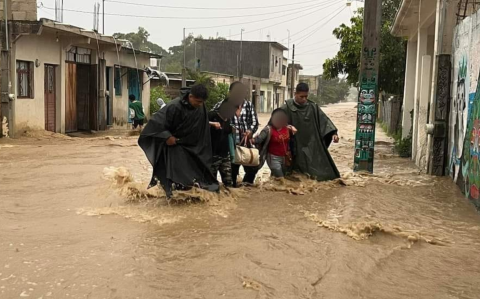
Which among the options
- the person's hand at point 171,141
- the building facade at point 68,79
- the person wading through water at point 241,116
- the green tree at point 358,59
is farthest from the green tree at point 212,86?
the person's hand at point 171,141

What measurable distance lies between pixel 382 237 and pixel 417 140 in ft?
22.9

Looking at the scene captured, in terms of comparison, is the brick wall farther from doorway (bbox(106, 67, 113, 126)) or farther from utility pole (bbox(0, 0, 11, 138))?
doorway (bbox(106, 67, 113, 126))

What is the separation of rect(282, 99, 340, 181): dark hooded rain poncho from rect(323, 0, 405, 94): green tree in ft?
40.2

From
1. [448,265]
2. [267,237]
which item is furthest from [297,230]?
[448,265]

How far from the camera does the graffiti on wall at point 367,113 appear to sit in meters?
10.3

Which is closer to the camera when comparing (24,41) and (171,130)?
(171,130)

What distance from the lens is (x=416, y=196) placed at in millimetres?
8664

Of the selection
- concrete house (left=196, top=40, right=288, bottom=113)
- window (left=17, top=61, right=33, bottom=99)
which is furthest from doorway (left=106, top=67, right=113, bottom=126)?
concrete house (left=196, top=40, right=288, bottom=113)

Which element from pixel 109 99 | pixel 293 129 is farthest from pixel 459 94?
pixel 109 99

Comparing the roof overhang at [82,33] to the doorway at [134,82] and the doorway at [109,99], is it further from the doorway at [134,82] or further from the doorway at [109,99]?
the doorway at [134,82]

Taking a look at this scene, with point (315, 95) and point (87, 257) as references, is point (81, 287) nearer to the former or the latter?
point (87, 257)

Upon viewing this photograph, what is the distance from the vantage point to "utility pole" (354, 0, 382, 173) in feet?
33.1

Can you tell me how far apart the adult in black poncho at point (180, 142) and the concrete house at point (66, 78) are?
31.8 ft

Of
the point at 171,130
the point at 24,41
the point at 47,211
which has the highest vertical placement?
the point at 24,41
